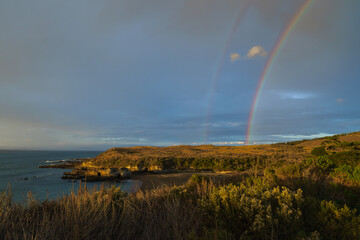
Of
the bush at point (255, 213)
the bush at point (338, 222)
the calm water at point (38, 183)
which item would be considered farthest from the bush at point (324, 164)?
the calm water at point (38, 183)

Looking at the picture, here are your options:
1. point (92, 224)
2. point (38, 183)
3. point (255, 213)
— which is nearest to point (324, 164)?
point (255, 213)

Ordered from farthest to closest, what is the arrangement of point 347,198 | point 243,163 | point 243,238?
point 243,163, point 347,198, point 243,238

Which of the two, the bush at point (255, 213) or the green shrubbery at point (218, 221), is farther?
the bush at point (255, 213)

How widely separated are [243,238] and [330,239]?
1.62m

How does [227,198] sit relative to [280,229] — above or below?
above

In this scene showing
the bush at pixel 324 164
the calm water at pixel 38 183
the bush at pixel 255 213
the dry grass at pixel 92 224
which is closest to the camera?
the dry grass at pixel 92 224

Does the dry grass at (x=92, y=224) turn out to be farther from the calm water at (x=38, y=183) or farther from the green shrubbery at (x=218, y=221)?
the calm water at (x=38, y=183)

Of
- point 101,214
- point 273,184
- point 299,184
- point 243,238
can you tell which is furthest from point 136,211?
point 299,184

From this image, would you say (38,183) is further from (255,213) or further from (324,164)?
(324,164)

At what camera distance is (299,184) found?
22.1 ft

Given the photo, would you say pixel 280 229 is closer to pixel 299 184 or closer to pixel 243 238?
pixel 243 238

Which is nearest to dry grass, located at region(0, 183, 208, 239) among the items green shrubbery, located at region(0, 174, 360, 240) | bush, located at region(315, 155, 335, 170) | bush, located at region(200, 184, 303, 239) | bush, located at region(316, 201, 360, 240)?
green shrubbery, located at region(0, 174, 360, 240)

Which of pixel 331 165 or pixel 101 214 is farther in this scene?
pixel 331 165

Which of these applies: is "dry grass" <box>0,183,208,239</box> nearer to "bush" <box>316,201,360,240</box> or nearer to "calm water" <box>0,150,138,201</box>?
"calm water" <box>0,150,138,201</box>
